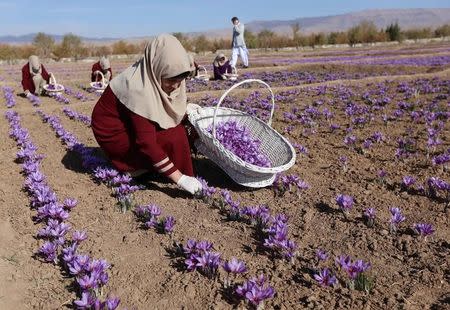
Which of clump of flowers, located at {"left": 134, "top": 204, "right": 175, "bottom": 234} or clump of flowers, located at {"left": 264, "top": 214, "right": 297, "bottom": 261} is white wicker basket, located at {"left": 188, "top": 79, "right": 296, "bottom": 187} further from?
clump of flowers, located at {"left": 134, "top": 204, "right": 175, "bottom": 234}

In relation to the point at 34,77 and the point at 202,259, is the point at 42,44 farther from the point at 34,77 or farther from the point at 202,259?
the point at 202,259

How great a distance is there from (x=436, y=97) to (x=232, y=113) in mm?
6866

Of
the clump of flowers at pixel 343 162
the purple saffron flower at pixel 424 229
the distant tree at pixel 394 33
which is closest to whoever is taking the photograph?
the purple saffron flower at pixel 424 229

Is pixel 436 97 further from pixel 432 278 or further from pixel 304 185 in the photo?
pixel 432 278

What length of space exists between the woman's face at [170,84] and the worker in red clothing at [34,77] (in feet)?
32.8

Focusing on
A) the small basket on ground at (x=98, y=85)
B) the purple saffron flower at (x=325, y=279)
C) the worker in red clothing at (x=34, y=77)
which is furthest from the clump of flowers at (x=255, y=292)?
the worker in red clothing at (x=34, y=77)

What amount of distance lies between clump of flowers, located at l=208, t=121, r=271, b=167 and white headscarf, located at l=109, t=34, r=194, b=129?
27.4 inches

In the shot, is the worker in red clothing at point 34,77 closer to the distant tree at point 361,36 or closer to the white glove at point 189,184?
the white glove at point 189,184

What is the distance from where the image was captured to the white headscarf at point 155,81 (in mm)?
4863

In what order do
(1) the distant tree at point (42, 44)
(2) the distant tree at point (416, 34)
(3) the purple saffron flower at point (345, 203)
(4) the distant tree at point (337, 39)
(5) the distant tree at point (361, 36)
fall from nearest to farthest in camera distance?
(3) the purple saffron flower at point (345, 203)
(1) the distant tree at point (42, 44)
(5) the distant tree at point (361, 36)
(4) the distant tree at point (337, 39)
(2) the distant tree at point (416, 34)

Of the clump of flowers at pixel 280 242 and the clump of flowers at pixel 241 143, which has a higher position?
the clump of flowers at pixel 241 143

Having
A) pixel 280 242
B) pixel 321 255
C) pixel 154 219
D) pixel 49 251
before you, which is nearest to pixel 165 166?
pixel 154 219

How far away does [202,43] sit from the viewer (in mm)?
50062

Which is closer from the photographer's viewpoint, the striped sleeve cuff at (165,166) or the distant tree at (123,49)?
the striped sleeve cuff at (165,166)
